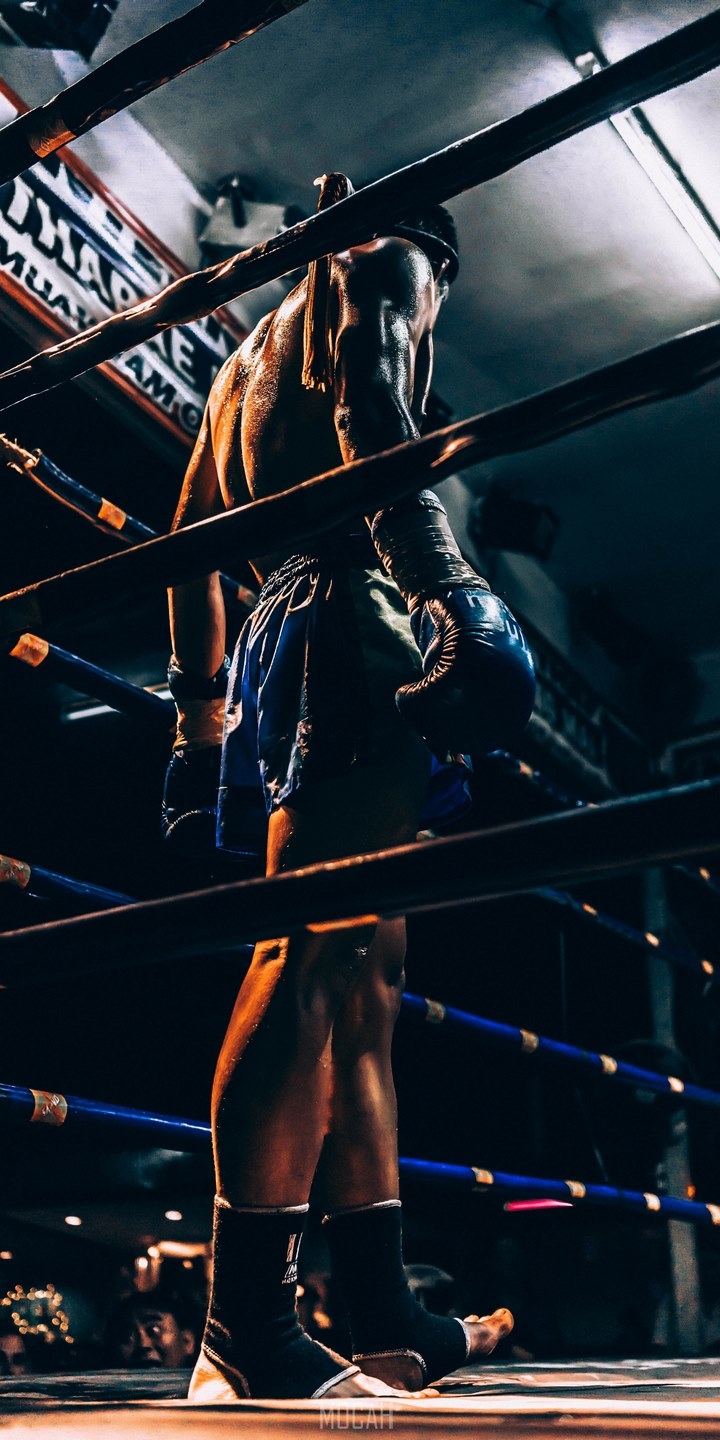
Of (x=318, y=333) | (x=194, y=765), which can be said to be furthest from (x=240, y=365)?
(x=194, y=765)

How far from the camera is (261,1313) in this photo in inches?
40.8

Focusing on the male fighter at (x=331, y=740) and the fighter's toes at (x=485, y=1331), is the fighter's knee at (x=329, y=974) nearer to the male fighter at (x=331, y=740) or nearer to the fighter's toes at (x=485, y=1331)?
the male fighter at (x=331, y=740)

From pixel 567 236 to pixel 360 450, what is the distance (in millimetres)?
2613

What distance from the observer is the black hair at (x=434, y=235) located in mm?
1360

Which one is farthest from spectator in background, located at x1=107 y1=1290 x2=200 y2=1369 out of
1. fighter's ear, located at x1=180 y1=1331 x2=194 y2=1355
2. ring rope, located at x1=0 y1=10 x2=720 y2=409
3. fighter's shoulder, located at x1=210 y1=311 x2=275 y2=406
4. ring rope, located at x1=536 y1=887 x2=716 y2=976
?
ring rope, located at x1=0 y1=10 x2=720 y2=409

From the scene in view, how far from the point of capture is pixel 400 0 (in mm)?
2641

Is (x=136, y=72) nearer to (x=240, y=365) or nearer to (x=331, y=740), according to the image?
(x=331, y=740)

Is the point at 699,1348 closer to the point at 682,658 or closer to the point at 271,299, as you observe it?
the point at 682,658

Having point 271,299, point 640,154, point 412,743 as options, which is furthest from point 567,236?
point 412,743

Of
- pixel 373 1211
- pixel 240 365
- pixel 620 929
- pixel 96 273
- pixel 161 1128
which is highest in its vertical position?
pixel 96 273

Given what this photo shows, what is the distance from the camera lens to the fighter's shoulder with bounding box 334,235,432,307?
3.97ft

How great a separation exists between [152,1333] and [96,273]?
2368 mm

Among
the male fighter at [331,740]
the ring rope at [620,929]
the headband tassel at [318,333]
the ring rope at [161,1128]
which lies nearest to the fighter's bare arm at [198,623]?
the male fighter at [331,740]

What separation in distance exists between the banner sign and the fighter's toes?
190cm
